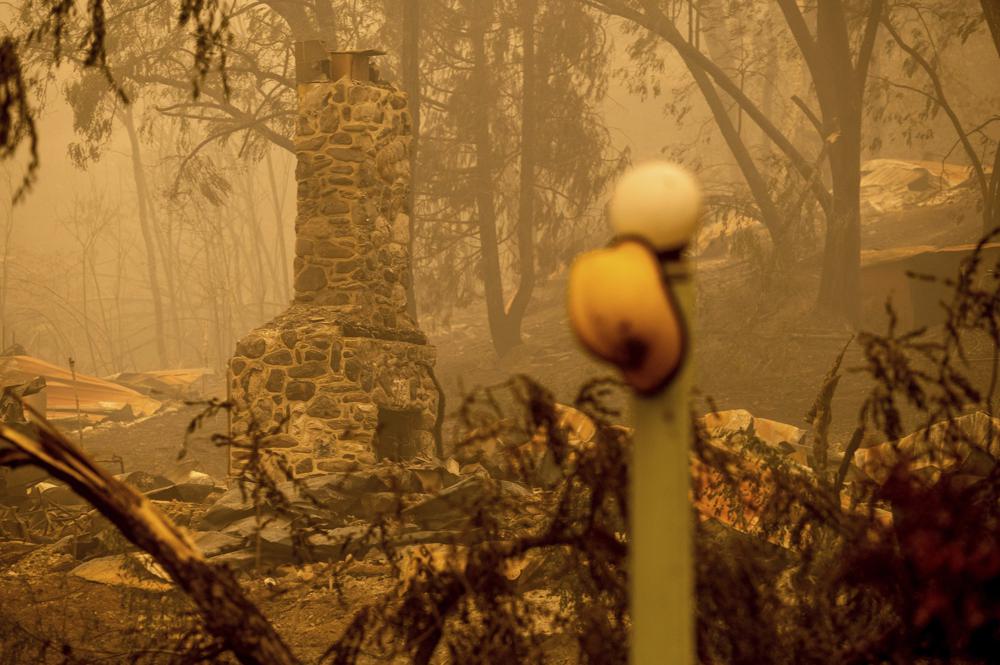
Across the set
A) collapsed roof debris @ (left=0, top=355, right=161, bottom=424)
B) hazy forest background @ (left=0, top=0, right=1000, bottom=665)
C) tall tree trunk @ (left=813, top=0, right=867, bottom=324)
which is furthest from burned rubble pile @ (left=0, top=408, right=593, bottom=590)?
collapsed roof debris @ (left=0, top=355, right=161, bottom=424)

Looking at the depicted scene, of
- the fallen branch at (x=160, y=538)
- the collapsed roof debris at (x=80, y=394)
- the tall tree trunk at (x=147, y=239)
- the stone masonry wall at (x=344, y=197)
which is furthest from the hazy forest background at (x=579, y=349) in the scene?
the stone masonry wall at (x=344, y=197)

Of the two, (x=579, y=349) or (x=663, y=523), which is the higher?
(x=579, y=349)

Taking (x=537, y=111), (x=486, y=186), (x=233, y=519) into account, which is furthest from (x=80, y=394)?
(x=233, y=519)

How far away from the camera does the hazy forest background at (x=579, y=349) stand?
10.7ft

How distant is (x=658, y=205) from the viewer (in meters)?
1.06

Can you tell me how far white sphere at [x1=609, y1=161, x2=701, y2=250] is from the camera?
1057 mm

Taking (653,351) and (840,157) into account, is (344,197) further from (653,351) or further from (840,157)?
(653,351)

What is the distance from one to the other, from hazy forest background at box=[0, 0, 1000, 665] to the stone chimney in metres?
0.92

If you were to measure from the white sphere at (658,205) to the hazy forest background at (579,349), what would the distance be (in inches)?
61.5

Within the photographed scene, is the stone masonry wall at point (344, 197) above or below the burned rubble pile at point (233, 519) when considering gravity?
above

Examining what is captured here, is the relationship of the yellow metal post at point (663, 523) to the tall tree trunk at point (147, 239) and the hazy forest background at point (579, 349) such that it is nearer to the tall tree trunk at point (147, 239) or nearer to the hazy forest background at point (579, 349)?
the hazy forest background at point (579, 349)

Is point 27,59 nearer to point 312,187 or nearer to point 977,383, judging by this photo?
point 312,187

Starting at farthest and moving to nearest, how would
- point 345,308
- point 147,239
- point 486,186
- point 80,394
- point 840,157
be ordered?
point 147,239 < point 80,394 < point 486,186 < point 840,157 < point 345,308

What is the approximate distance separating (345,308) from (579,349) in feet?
41.1
